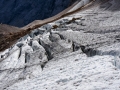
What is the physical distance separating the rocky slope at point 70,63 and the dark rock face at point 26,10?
69443 mm

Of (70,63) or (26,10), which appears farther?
(26,10)

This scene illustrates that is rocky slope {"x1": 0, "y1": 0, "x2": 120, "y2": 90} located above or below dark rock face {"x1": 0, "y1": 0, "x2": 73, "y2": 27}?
below

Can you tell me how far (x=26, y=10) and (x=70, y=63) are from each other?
89103mm

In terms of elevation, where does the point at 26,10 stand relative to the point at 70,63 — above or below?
above

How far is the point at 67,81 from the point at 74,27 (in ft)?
41.9

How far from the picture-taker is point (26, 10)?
331ft

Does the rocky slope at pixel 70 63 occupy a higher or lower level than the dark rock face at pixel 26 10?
lower

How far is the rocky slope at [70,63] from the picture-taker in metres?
11.0

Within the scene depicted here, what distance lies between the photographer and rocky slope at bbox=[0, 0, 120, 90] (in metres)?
11.0

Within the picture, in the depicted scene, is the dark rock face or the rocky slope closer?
the rocky slope

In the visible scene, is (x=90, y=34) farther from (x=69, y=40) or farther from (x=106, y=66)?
(x=106, y=66)

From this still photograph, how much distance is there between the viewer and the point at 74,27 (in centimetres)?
2377

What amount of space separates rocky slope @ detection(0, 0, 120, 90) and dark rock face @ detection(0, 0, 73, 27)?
228 ft

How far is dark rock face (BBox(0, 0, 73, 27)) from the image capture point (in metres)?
92.2
